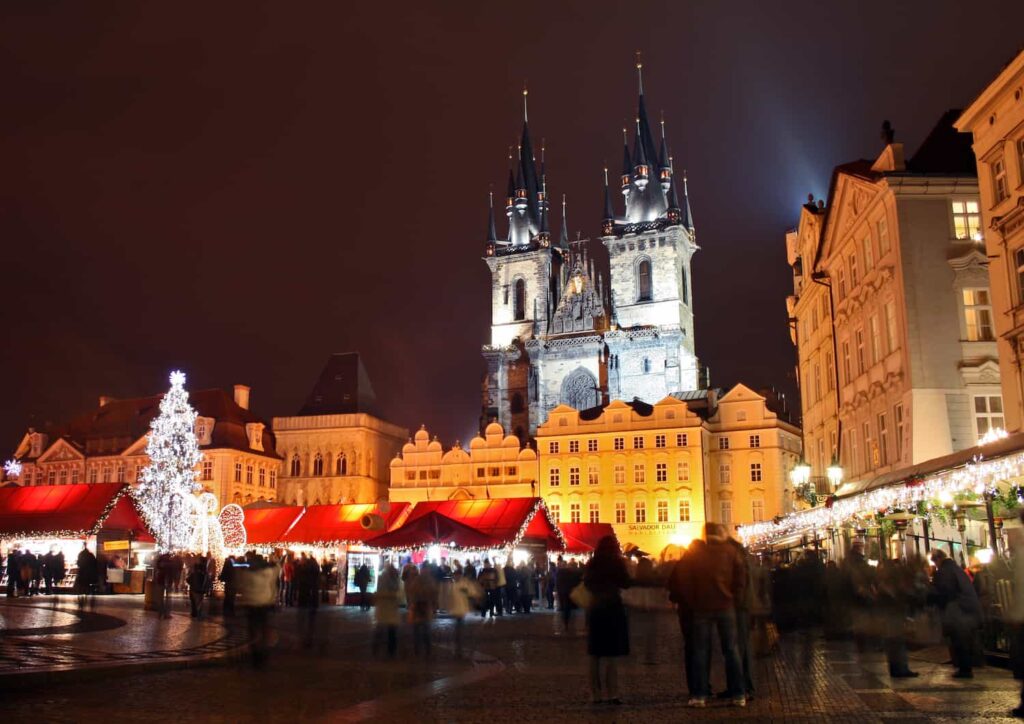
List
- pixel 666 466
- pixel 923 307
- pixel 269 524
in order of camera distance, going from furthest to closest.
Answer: pixel 666 466 → pixel 269 524 → pixel 923 307

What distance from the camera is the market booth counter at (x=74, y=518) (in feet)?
108

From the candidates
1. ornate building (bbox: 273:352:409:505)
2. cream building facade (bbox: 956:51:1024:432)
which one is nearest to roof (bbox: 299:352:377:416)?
ornate building (bbox: 273:352:409:505)

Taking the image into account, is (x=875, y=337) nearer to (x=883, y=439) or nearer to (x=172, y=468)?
(x=883, y=439)

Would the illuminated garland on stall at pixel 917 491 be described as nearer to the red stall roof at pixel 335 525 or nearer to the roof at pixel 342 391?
the red stall roof at pixel 335 525

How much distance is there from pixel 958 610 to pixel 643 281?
7372 centimetres

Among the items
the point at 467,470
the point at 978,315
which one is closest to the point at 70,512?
the point at 978,315

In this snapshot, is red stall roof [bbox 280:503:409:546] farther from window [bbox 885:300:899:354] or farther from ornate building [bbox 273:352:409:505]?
ornate building [bbox 273:352:409:505]

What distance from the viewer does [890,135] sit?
87.4 feet

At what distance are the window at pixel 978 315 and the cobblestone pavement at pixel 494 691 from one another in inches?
420

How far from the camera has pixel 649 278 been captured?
85.4 metres

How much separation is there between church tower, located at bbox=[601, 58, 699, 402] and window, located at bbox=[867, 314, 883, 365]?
4946cm

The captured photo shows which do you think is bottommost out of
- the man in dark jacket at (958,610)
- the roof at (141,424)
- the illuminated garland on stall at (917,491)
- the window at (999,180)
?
the man in dark jacket at (958,610)

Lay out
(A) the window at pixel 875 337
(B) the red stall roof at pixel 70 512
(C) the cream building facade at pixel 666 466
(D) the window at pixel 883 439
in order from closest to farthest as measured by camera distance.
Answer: (D) the window at pixel 883 439, (A) the window at pixel 875 337, (B) the red stall roof at pixel 70 512, (C) the cream building facade at pixel 666 466

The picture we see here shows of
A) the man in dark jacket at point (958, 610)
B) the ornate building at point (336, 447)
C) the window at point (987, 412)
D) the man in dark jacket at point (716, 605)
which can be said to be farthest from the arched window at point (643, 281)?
the man in dark jacket at point (716, 605)
